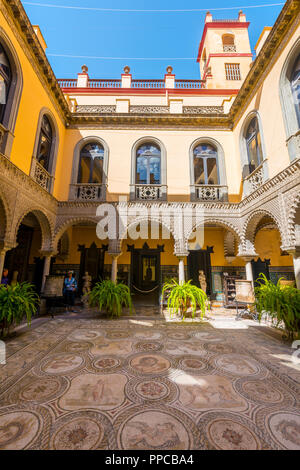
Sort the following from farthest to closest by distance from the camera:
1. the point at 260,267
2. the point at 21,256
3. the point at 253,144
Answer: the point at 260,267, the point at 21,256, the point at 253,144

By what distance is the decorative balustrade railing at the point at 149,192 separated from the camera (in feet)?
26.6

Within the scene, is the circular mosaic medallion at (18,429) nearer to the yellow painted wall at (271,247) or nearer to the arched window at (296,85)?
the arched window at (296,85)

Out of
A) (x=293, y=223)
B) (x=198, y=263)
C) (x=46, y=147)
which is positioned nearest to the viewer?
(x=293, y=223)

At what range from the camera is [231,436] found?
4.98 ft

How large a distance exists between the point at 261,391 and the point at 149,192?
7.13 meters

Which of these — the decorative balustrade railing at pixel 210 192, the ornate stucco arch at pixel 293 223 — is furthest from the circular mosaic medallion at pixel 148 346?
the decorative balustrade railing at pixel 210 192

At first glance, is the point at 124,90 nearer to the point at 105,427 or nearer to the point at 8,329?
the point at 8,329

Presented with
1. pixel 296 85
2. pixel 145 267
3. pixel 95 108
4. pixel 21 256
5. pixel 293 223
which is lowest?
pixel 145 267

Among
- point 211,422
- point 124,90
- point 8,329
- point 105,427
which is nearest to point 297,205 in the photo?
point 211,422

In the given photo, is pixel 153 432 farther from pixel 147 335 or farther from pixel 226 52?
pixel 226 52

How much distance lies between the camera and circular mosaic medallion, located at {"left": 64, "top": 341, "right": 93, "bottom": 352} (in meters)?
3.23

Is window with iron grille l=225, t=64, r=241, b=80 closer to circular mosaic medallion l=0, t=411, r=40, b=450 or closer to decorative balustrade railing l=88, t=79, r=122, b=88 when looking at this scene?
decorative balustrade railing l=88, t=79, r=122, b=88

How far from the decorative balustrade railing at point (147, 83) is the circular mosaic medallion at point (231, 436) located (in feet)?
48.0

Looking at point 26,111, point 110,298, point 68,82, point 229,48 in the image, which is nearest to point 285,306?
point 110,298
